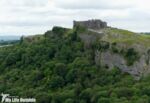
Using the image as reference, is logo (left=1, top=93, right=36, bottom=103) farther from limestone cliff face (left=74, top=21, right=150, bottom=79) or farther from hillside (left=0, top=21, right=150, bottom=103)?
limestone cliff face (left=74, top=21, right=150, bottom=79)

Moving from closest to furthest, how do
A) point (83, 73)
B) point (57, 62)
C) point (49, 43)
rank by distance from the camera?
1. point (83, 73)
2. point (57, 62)
3. point (49, 43)

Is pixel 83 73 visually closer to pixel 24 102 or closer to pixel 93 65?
pixel 93 65

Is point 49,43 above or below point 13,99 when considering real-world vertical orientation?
above

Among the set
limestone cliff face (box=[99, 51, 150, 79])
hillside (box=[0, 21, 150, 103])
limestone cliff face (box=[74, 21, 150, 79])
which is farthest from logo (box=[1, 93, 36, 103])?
limestone cliff face (box=[74, 21, 150, 79])

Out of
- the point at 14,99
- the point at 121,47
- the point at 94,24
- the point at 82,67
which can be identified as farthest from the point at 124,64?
the point at 14,99

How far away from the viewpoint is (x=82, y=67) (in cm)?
10788

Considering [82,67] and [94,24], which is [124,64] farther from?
[94,24]

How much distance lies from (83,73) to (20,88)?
45.3 feet

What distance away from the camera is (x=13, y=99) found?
96.6 metres

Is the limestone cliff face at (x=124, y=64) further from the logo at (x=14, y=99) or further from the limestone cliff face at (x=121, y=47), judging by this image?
the logo at (x=14, y=99)

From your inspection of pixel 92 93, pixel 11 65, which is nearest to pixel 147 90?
pixel 92 93

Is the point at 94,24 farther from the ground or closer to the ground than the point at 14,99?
Result: farther from the ground

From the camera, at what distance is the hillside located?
96.1m

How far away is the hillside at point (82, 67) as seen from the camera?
9606 cm
